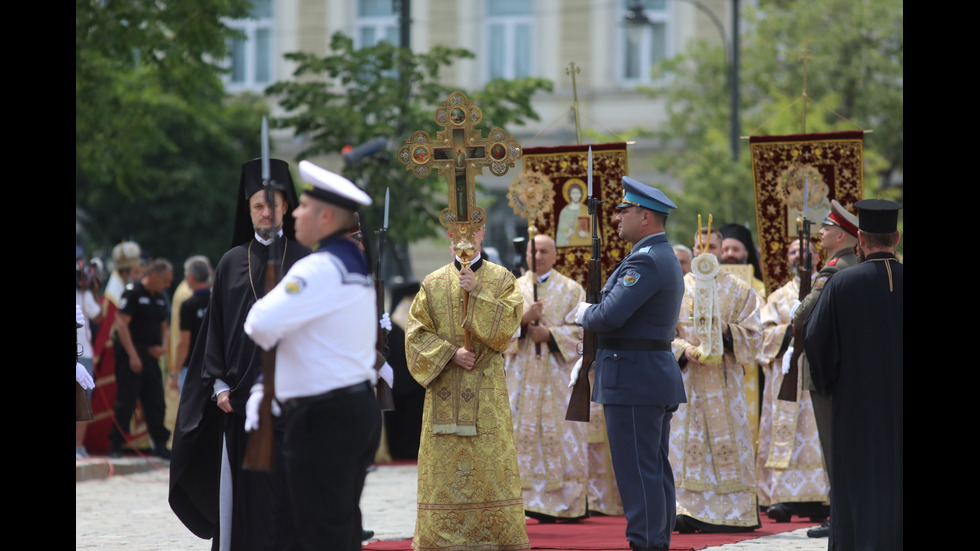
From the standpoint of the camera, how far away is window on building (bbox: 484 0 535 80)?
100 ft

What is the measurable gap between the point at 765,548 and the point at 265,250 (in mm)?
3509

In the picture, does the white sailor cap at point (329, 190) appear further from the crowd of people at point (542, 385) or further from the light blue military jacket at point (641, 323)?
the light blue military jacket at point (641, 323)

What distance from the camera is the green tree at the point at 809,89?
22.1 m

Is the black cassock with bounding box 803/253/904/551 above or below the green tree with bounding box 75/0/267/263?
below

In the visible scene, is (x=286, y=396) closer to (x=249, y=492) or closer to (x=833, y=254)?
(x=249, y=492)

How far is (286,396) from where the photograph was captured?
553 cm

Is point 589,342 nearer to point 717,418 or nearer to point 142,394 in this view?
point 717,418

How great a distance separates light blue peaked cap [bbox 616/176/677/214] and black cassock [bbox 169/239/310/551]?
1.85m

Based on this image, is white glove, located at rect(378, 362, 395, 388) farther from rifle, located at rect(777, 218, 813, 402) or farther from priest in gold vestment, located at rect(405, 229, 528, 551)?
rifle, located at rect(777, 218, 813, 402)

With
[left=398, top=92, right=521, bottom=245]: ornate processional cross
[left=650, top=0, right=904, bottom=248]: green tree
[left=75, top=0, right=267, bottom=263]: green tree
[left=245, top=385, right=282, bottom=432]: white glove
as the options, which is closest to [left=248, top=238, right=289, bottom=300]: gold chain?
[left=398, top=92, right=521, bottom=245]: ornate processional cross

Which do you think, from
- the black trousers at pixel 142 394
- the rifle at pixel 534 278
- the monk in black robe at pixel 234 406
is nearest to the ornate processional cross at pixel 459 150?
the monk in black robe at pixel 234 406

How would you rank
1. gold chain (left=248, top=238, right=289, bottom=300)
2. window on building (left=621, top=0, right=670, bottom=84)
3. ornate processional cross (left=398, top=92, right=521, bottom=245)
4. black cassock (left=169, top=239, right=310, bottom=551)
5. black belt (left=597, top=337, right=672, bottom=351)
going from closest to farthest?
black cassock (left=169, top=239, right=310, bottom=551) → gold chain (left=248, top=238, right=289, bottom=300) → black belt (left=597, top=337, right=672, bottom=351) → ornate processional cross (left=398, top=92, right=521, bottom=245) → window on building (left=621, top=0, right=670, bottom=84)

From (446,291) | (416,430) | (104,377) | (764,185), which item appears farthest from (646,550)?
(104,377)

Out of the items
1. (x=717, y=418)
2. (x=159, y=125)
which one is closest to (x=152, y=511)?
(x=717, y=418)
